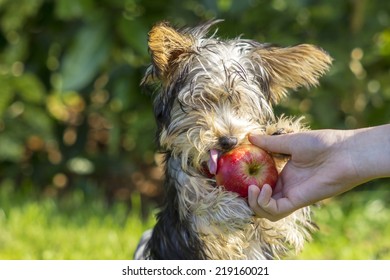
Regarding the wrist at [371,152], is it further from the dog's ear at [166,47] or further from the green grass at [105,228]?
the green grass at [105,228]

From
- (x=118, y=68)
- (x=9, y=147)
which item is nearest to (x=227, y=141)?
(x=118, y=68)

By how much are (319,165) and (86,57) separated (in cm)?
313

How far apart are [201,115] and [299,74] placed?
648mm

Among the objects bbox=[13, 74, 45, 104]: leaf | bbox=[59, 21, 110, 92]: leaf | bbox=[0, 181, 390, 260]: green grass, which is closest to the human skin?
bbox=[0, 181, 390, 260]: green grass

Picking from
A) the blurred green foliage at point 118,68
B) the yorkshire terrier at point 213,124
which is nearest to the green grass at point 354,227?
the blurred green foliage at point 118,68

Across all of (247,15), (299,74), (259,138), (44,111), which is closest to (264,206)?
(259,138)

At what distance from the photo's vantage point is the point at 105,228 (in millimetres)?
6594

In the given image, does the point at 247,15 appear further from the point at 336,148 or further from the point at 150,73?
the point at 336,148

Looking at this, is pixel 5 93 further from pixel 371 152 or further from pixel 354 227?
pixel 371 152

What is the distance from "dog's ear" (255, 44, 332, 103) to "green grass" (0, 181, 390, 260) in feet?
5.08

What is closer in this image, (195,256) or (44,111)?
(195,256)

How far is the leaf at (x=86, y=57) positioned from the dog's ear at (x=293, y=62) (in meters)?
2.51
